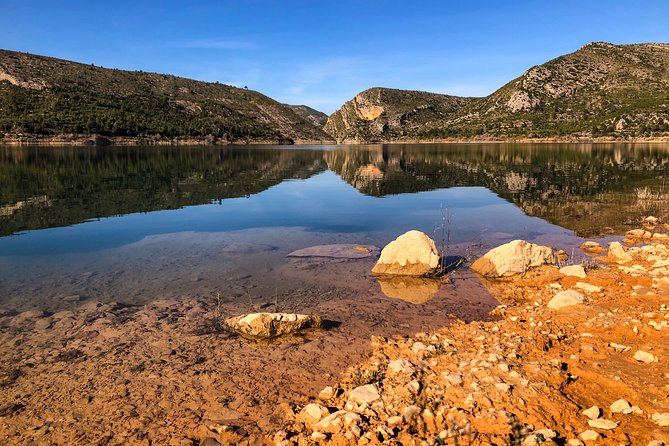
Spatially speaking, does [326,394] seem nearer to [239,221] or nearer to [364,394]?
[364,394]

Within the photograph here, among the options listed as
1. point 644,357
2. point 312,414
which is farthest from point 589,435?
point 312,414

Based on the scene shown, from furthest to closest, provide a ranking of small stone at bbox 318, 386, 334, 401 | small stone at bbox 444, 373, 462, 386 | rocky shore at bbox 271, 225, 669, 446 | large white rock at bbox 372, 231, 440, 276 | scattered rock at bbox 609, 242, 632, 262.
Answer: scattered rock at bbox 609, 242, 632, 262
large white rock at bbox 372, 231, 440, 276
small stone at bbox 318, 386, 334, 401
small stone at bbox 444, 373, 462, 386
rocky shore at bbox 271, 225, 669, 446

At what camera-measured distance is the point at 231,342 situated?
9.95m

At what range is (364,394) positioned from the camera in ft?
23.7

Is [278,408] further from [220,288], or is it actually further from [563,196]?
[563,196]

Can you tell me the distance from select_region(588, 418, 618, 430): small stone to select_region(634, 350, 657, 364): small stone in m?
2.49

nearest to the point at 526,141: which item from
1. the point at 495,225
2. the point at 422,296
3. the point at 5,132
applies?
the point at 495,225

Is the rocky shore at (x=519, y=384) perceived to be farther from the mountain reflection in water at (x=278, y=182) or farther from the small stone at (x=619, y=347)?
the mountain reflection in water at (x=278, y=182)

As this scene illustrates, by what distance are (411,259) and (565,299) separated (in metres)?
5.18

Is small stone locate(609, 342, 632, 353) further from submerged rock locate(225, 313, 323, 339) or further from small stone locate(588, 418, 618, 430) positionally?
submerged rock locate(225, 313, 323, 339)

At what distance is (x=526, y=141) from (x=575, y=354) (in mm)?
168174

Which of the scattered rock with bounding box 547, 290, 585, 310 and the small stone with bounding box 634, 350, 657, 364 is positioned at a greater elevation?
the small stone with bounding box 634, 350, 657, 364

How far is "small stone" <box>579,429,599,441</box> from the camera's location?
574 cm

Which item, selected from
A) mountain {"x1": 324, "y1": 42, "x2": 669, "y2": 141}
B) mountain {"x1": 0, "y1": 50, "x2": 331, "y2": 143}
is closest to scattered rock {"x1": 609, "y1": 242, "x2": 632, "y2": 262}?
mountain {"x1": 324, "y1": 42, "x2": 669, "y2": 141}
